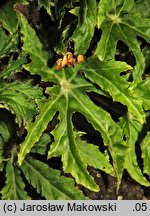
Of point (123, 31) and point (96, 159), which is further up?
point (123, 31)

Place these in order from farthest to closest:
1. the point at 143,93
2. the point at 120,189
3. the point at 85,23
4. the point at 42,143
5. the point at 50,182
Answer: the point at 120,189
the point at 42,143
the point at 50,182
the point at 143,93
the point at 85,23

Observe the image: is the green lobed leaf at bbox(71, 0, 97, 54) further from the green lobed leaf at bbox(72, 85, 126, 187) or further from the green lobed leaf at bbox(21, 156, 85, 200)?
the green lobed leaf at bbox(21, 156, 85, 200)

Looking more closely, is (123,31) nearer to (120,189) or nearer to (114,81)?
(114,81)

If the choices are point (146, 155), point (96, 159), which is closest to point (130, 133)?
point (146, 155)

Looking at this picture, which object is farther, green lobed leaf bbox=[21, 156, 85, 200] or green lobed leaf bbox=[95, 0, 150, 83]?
green lobed leaf bbox=[21, 156, 85, 200]

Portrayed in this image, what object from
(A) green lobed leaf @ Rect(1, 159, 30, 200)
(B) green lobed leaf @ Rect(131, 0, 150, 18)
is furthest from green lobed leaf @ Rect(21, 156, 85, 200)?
(B) green lobed leaf @ Rect(131, 0, 150, 18)

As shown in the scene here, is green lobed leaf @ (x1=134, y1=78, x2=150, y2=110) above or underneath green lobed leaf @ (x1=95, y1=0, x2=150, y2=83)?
underneath
